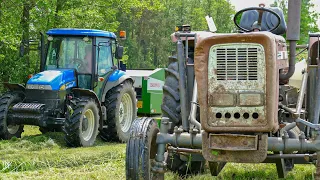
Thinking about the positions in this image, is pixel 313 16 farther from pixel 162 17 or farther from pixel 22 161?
pixel 22 161

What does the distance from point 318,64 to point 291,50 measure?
0.95 m

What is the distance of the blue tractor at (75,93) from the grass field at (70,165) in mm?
→ 411

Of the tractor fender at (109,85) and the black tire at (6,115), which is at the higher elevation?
the tractor fender at (109,85)

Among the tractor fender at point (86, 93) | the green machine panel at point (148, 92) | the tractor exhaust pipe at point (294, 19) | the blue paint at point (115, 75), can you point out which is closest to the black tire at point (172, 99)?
the tractor exhaust pipe at point (294, 19)

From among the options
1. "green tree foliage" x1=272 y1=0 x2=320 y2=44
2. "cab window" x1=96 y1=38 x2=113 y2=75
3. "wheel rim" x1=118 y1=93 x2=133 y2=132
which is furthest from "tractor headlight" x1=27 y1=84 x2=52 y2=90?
"green tree foliage" x1=272 y1=0 x2=320 y2=44

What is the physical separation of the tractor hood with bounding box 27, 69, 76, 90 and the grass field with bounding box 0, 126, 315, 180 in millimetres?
980

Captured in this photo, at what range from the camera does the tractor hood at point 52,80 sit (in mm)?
11375

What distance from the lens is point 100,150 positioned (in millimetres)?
10195

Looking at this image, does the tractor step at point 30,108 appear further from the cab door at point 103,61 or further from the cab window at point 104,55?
the cab window at point 104,55

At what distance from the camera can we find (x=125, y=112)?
13414mm

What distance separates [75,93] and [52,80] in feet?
1.79

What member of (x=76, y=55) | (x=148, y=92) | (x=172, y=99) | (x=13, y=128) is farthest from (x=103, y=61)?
(x=172, y=99)

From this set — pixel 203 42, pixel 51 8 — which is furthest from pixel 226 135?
pixel 51 8

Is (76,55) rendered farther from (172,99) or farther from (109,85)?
(172,99)
